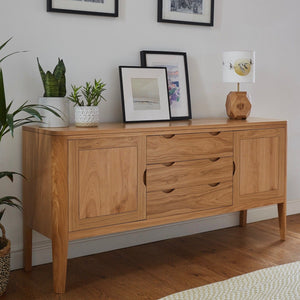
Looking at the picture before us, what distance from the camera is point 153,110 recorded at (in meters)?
3.04

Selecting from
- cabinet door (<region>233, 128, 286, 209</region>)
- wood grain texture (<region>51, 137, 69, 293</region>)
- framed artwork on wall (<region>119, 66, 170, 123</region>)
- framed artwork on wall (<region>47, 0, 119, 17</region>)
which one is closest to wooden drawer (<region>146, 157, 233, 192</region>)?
cabinet door (<region>233, 128, 286, 209</region>)

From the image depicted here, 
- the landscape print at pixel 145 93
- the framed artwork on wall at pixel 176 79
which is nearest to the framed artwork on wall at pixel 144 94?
the landscape print at pixel 145 93

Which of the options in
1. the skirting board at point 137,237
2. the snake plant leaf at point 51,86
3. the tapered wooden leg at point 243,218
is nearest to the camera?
the snake plant leaf at point 51,86

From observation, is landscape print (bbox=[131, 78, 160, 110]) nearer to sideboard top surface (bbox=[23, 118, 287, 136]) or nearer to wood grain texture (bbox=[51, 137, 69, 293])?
sideboard top surface (bbox=[23, 118, 287, 136])

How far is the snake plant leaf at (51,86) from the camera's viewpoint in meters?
2.58

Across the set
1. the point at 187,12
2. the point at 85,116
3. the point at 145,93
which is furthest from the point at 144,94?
the point at 187,12

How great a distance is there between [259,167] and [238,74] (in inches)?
24.2

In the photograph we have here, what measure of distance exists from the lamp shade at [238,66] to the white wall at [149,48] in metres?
0.21

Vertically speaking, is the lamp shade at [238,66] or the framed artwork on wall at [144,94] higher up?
the lamp shade at [238,66]

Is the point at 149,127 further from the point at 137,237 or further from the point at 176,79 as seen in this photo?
the point at 137,237

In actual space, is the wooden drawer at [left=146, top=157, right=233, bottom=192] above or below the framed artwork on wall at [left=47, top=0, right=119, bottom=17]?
below

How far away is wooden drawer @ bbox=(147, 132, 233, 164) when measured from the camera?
107 inches

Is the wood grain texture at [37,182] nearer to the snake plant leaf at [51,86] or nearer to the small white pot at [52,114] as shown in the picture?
the small white pot at [52,114]

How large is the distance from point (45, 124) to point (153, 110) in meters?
0.72
